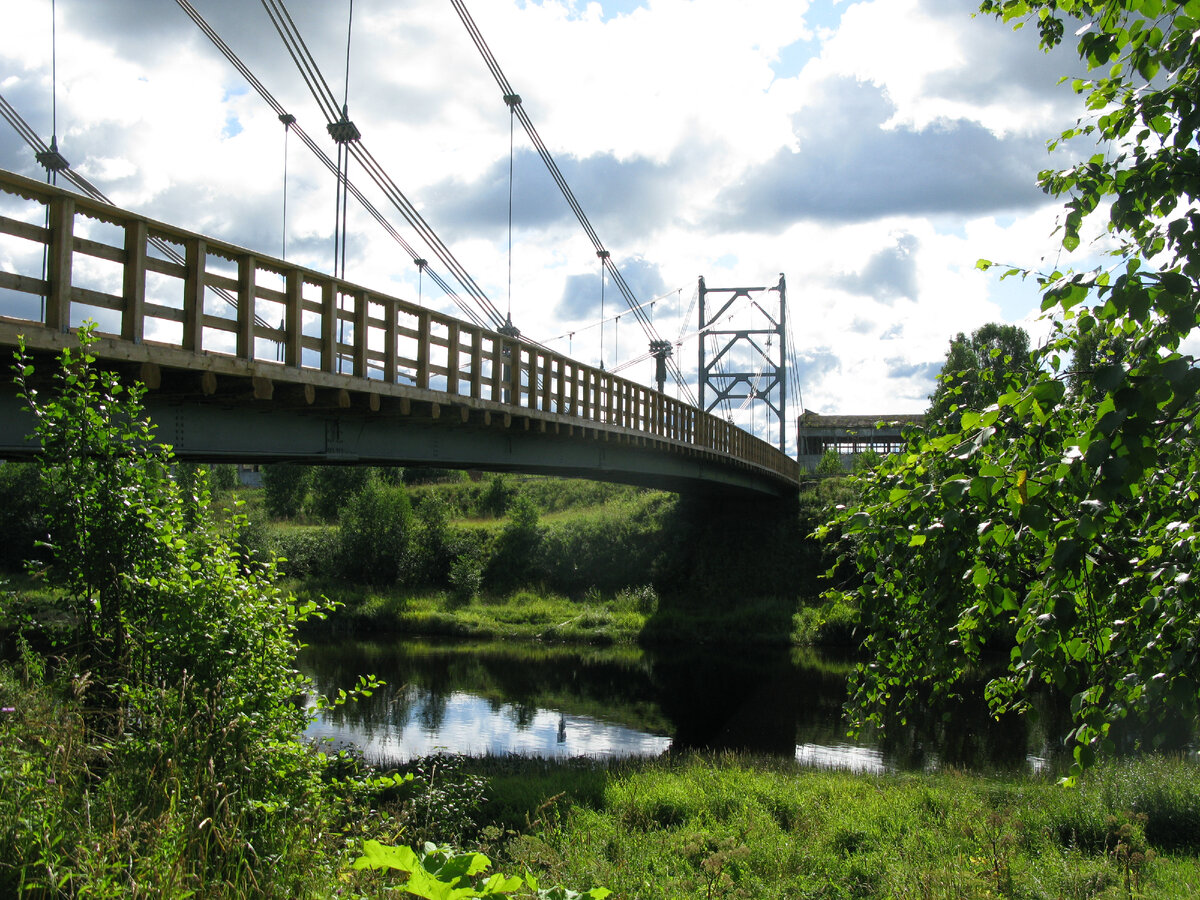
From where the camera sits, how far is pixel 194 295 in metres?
8.98

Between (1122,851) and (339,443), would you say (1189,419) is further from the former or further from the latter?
(339,443)

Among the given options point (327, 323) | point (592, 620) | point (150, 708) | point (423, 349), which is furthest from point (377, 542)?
point (150, 708)

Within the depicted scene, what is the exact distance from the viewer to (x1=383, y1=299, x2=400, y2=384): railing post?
12.6 metres

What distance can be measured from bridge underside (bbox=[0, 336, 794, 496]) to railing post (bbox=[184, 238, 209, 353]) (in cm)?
35

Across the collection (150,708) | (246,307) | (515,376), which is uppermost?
(515,376)

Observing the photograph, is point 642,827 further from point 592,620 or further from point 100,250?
point 592,620

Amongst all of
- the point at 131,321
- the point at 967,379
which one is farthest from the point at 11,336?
the point at 967,379

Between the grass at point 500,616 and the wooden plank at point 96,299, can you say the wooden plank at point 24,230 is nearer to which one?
the wooden plank at point 96,299

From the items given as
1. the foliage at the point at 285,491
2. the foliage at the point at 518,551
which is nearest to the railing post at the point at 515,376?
the foliage at the point at 518,551

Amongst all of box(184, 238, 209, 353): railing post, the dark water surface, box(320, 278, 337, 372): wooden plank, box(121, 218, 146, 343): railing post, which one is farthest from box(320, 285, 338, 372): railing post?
the dark water surface

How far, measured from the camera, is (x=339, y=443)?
1297cm

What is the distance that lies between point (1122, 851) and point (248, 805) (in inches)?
256

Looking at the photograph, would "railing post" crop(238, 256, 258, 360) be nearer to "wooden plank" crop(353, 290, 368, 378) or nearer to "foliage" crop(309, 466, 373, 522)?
"wooden plank" crop(353, 290, 368, 378)

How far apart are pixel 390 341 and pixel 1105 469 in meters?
11.8
